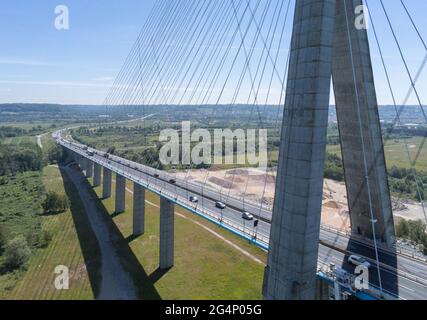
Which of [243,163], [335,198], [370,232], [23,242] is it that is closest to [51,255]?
[23,242]

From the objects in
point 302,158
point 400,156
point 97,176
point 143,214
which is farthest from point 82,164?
point 400,156

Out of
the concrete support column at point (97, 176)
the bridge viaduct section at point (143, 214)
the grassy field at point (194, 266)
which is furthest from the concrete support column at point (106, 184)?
the grassy field at point (194, 266)

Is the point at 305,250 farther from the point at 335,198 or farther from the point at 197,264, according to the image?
the point at 335,198

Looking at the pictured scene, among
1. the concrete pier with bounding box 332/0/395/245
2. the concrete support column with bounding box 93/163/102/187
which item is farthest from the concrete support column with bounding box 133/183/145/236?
the concrete support column with bounding box 93/163/102/187

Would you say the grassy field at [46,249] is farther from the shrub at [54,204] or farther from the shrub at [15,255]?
the shrub at [54,204]
